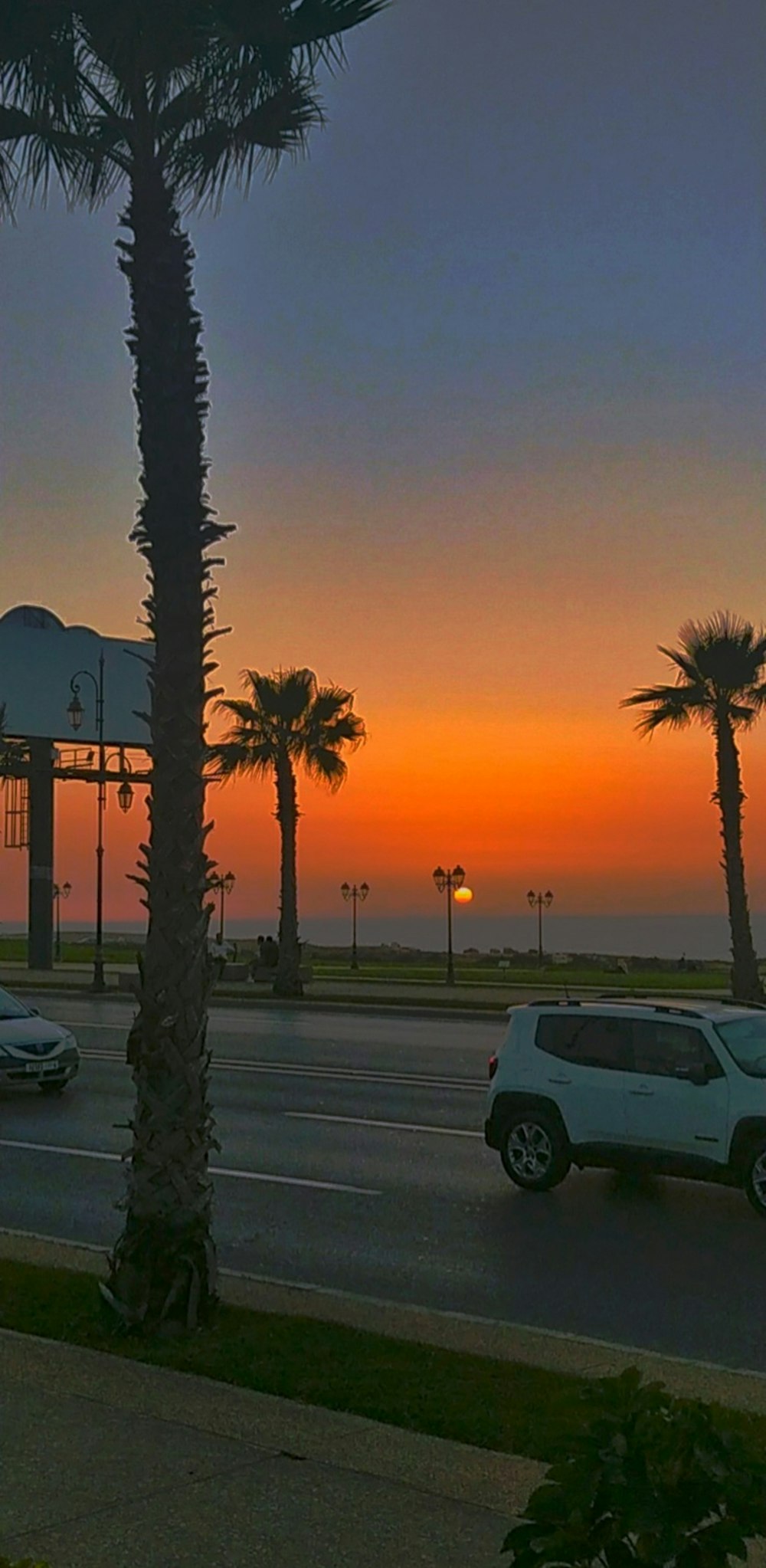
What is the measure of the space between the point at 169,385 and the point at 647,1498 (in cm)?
691

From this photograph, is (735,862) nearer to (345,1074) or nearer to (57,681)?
(345,1074)

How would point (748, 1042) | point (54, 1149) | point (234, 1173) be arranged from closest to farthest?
point (748, 1042)
point (234, 1173)
point (54, 1149)

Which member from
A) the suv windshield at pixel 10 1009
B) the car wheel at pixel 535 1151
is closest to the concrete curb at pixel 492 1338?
the car wheel at pixel 535 1151

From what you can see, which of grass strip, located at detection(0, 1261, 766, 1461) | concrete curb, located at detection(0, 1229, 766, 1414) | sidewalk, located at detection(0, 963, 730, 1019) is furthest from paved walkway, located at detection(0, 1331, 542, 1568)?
sidewalk, located at detection(0, 963, 730, 1019)

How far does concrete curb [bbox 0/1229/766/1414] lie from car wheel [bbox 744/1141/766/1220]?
3481 mm

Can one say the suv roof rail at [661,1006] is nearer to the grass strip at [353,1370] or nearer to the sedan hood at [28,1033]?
the grass strip at [353,1370]

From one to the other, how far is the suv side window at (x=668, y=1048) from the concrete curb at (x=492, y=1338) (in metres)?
3.73

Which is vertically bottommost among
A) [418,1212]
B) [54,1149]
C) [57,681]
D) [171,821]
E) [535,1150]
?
[418,1212]

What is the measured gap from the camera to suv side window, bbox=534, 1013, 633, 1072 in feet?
42.4

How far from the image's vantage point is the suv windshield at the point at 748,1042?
12.2 metres

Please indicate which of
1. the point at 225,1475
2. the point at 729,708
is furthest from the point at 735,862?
the point at 225,1475

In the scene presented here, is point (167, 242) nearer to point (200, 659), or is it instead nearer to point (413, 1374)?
point (200, 659)

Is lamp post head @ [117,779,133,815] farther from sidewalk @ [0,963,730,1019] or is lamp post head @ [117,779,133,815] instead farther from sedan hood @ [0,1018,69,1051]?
sedan hood @ [0,1018,69,1051]

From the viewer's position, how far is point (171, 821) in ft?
27.5
